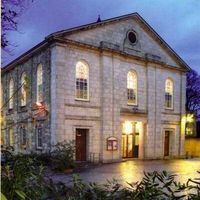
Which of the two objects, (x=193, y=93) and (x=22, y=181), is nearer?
(x=22, y=181)

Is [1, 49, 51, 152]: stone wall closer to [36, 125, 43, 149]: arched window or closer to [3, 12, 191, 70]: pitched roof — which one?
[36, 125, 43, 149]: arched window

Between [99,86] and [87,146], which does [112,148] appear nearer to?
[87,146]

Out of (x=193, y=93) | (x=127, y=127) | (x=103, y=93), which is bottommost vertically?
(x=127, y=127)

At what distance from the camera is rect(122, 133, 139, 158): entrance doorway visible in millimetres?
27500

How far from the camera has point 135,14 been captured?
2730 cm

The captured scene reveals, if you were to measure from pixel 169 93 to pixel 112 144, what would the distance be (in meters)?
8.50

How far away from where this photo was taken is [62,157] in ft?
63.8

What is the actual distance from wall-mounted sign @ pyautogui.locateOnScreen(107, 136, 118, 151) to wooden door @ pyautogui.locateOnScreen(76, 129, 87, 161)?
173 centimetres

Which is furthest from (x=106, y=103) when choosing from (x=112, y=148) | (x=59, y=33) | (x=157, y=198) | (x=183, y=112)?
(x=157, y=198)

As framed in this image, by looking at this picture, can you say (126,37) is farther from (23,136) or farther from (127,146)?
(23,136)

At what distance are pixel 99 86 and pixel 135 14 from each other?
264 inches

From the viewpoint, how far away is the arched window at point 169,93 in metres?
30.3

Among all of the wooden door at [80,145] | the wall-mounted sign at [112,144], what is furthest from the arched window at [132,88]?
the wooden door at [80,145]

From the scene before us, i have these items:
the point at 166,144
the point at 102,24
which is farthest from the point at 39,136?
the point at 166,144
